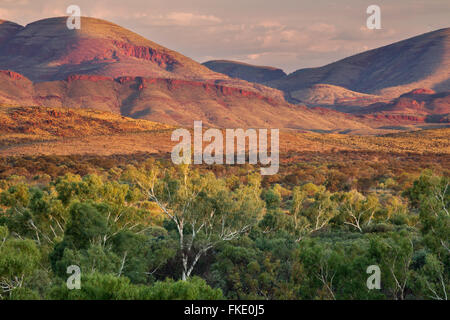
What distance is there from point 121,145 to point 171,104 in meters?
111

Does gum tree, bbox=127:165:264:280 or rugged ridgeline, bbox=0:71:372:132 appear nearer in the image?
gum tree, bbox=127:165:264:280

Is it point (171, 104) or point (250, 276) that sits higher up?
point (171, 104)

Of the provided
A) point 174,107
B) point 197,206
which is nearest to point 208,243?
point 197,206

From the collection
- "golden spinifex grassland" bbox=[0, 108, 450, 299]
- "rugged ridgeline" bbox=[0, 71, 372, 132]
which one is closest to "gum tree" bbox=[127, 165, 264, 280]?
"golden spinifex grassland" bbox=[0, 108, 450, 299]

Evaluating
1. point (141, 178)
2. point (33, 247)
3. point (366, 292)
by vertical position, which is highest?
point (141, 178)

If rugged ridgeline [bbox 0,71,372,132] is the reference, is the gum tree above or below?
below

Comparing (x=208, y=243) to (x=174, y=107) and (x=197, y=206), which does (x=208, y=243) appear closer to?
(x=197, y=206)

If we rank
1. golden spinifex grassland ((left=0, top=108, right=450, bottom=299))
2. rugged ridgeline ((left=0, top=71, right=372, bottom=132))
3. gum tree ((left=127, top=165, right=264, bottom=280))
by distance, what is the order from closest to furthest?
golden spinifex grassland ((left=0, top=108, right=450, bottom=299)) → gum tree ((left=127, top=165, right=264, bottom=280)) → rugged ridgeline ((left=0, top=71, right=372, bottom=132))

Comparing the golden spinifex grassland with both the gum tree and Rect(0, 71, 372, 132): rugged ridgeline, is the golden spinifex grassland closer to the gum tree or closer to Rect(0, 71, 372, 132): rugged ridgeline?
the gum tree

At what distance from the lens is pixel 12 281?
12445mm

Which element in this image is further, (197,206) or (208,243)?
(197,206)

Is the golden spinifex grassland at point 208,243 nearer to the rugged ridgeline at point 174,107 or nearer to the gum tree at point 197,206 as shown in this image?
the gum tree at point 197,206
